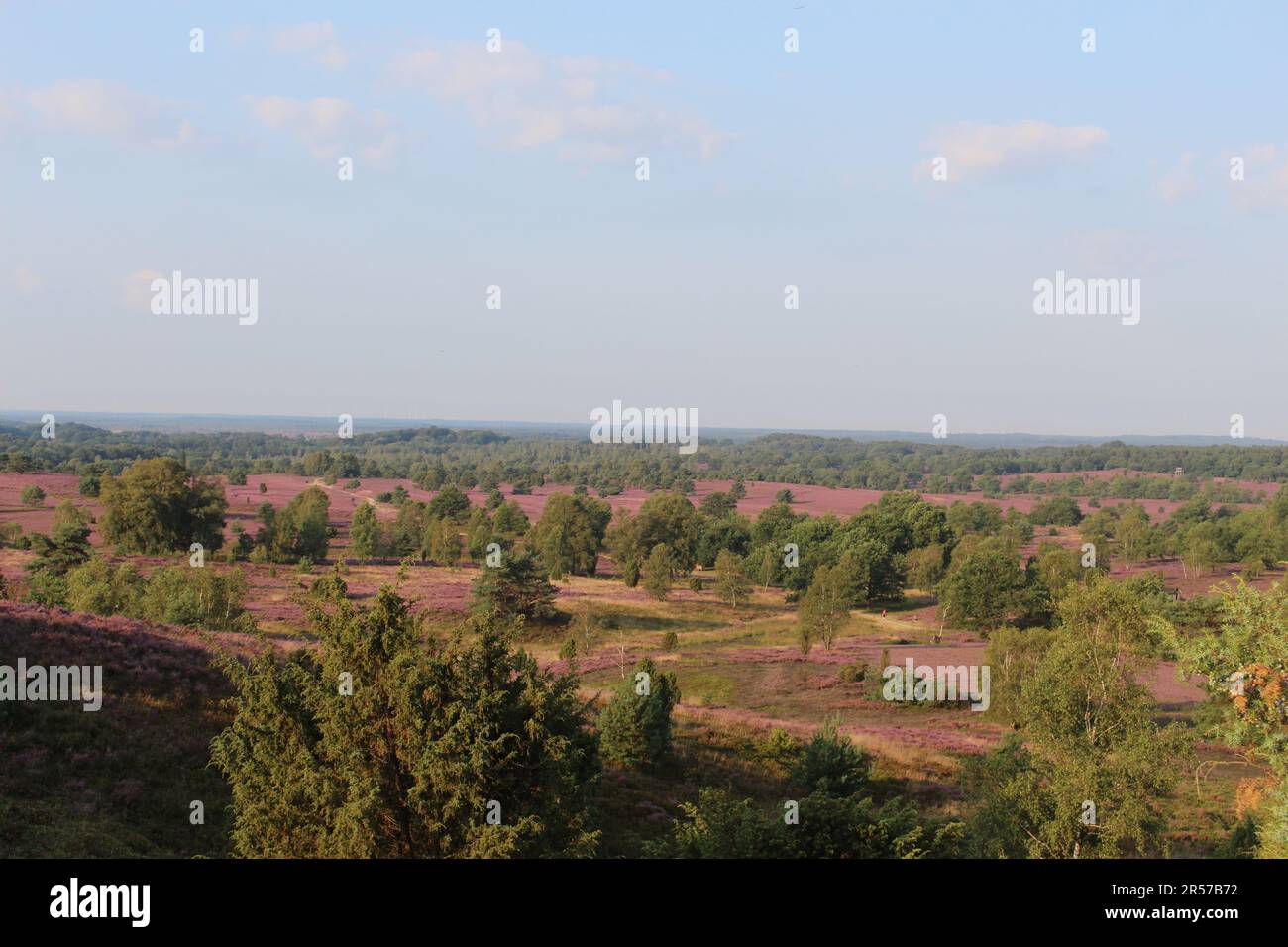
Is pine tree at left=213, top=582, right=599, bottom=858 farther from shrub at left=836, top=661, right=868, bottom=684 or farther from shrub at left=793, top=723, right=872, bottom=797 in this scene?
Answer: shrub at left=836, top=661, right=868, bottom=684

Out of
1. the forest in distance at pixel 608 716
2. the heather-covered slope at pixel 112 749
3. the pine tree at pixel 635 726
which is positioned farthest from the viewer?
the pine tree at pixel 635 726

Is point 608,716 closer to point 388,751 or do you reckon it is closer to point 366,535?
point 388,751

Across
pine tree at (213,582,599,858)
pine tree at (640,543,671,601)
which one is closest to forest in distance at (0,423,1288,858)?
pine tree at (213,582,599,858)

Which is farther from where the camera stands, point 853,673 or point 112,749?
point 853,673

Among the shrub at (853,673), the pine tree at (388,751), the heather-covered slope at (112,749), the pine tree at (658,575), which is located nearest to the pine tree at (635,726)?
the heather-covered slope at (112,749)

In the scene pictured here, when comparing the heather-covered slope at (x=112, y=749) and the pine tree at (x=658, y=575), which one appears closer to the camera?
the heather-covered slope at (x=112, y=749)

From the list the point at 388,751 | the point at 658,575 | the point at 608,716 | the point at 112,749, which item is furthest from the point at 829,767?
the point at 658,575

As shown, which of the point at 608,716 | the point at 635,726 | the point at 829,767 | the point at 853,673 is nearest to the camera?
the point at 829,767

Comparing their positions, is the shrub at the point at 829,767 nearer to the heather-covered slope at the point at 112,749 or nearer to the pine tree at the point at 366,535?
the heather-covered slope at the point at 112,749

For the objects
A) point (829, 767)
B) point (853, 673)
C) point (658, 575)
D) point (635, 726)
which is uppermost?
point (829, 767)

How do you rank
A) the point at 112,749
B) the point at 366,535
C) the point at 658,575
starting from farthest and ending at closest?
the point at 366,535
the point at 658,575
the point at 112,749
